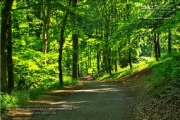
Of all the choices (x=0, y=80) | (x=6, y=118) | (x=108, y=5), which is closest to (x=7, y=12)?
(x=0, y=80)

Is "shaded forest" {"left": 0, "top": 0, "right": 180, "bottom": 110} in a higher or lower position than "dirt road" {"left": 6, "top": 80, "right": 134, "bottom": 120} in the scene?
higher

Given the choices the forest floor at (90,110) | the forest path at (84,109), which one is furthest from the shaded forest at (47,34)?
the forest path at (84,109)

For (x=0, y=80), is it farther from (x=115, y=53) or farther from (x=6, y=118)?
(x=115, y=53)

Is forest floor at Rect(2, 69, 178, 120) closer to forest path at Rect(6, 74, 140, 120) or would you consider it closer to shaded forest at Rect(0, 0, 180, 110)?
forest path at Rect(6, 74, 140, 120)

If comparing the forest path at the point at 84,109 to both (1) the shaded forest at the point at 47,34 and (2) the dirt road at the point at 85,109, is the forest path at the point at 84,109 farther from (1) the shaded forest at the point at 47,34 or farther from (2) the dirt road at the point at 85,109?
(1) the shaded forest at the point at 47,34

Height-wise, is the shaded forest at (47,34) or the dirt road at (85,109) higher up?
the shaded forest at (47,34)

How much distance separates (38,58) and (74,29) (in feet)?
11.4

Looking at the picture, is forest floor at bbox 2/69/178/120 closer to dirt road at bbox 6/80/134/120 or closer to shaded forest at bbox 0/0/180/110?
dirt road at bbox 6/80/134/120

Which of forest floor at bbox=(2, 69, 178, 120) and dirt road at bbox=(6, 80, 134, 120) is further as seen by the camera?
dirt road at bbox=(6, 80, 134, 120)

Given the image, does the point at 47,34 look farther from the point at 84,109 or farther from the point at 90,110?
the point at 90,110

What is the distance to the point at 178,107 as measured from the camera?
9594 millimetres

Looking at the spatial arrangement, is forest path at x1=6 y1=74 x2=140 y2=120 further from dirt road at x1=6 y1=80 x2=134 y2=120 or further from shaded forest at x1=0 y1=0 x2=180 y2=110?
shaded forest at x1=0 y1=0 x2=180 y2=110

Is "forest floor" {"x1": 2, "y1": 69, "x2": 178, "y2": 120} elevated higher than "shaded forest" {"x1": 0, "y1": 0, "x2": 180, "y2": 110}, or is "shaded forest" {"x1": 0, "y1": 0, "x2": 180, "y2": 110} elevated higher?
"shaded forest" {"x1": 0, "y1": 0, "x2": 180, "y2": 110}

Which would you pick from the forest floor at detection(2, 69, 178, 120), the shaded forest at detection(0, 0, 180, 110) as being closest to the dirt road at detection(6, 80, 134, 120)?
the forest floor at detection(2, 69, 178, 120)
